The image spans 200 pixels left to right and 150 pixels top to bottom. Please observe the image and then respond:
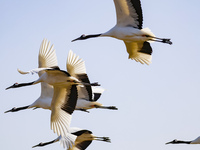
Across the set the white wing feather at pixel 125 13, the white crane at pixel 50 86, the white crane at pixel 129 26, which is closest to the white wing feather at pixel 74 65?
the white crane at pixel 50 86

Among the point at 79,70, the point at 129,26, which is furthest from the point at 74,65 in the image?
the point at 129,26

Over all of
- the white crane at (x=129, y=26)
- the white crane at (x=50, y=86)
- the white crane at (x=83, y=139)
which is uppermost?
the white crane at (x=129, y=26)

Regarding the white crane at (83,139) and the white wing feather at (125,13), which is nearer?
the white wing feather at (125,13)

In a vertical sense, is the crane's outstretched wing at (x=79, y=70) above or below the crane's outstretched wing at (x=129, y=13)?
below

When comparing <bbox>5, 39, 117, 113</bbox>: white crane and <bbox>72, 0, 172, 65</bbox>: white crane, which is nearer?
<bbox>72, 0, 172, 65</bbox>: white crane

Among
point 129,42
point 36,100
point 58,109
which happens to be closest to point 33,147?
point 36,100

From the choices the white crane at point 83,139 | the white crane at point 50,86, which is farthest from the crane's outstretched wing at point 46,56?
the white crane at point 83,139

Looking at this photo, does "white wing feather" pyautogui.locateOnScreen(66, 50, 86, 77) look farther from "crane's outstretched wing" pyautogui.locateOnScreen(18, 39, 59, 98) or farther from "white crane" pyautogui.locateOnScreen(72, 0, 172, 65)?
"white crane" pyautogui.locateOnScreen(72, 0, 172, 65)

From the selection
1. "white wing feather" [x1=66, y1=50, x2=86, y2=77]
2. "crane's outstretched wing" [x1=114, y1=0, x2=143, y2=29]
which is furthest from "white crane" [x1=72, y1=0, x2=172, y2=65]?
"white wing feather" [x1=66, y1=50, x2=86, y2=77]

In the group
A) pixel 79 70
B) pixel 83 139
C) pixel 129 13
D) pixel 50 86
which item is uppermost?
pixel 129 13

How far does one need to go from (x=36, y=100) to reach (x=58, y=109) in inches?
75.5

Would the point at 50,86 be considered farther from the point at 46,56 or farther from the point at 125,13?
the point at 125,13

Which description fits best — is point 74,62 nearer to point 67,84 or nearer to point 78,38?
point 78,38

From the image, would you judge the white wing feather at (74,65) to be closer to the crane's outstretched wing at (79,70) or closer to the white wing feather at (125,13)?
the crane's outstretched wing at (79,70)
